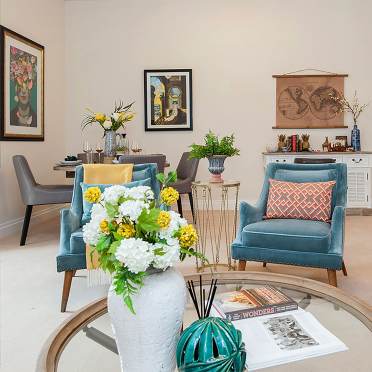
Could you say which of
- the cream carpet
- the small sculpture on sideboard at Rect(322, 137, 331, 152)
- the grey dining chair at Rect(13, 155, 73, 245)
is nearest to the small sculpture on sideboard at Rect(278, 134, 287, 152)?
the small sculpture on sideboard at Rect(322, 137, 331, 152)

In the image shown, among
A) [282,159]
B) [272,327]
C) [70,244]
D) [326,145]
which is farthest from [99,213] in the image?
[326,145]

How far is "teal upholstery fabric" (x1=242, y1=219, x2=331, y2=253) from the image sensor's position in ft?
8.63

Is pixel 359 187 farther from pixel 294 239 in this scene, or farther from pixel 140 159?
pixel 294 239

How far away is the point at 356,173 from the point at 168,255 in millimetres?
5414

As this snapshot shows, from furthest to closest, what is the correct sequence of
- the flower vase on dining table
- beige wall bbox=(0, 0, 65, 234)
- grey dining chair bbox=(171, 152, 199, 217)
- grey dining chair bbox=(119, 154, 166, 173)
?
grey dining chair bbox=(171, 152, 199, 217) → the flower vase on dining table → beige wall bbox=(0, 0, 65, 234) → grey dining chair bbox=(119, 154, 166, 173)

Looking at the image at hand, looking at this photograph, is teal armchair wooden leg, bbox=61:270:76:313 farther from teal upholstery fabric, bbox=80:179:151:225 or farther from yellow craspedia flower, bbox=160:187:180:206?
yellow craspedia flower, bbox=160:187:180:206

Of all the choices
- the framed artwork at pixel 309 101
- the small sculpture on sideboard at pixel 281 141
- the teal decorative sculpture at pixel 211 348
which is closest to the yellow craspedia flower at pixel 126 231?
A: the teal decorative sculpture at pixel 211 348

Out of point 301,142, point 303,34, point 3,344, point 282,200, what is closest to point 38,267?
point 3,344

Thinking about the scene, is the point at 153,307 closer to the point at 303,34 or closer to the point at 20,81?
the point at 20,81

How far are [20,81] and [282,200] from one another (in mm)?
3587

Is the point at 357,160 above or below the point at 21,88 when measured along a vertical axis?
below

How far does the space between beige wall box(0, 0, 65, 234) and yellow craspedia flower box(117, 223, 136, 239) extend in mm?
4233

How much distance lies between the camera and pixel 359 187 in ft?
19.2

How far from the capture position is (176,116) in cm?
637
